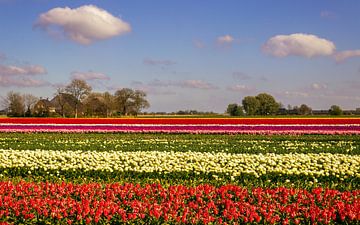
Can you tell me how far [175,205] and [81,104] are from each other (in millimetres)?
66494

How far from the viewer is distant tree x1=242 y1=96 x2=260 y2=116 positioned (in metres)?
87.6

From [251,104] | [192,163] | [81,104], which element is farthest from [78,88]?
[192,163]

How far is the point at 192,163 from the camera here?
12.7 m

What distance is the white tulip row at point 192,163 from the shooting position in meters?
11.9

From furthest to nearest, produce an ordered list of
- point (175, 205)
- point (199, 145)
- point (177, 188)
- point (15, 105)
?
1. point (15, 105)
2. point (199, 145)
3. point (177, 188)
4. point (175, 205)

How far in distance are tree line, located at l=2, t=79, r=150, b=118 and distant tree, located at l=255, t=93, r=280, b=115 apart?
24.4m

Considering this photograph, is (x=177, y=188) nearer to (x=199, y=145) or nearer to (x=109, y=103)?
(x=199, y=145)

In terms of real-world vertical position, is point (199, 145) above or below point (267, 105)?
below

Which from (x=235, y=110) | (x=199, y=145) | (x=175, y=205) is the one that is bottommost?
(x=175, y=205)

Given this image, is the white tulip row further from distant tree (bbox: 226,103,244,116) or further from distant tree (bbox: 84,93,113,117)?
distant tree (bbox: 226,103,244,116)

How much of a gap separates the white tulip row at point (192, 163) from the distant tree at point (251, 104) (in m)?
73.7

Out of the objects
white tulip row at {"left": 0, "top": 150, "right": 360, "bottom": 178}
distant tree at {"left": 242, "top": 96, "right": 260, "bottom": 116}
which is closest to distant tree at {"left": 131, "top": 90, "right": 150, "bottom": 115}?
distant tree at {"left": 242, "top": 96, "right": 260, "bottom": 116}

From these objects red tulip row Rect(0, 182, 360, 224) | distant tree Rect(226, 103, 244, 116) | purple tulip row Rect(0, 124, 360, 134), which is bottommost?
red tulip row Rect(0, 182, 360, 224)

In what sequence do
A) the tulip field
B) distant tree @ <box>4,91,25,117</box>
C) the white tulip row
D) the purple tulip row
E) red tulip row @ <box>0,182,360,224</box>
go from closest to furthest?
1. red tulip row @ <box>0,182,360,224</box>
2. the tulip field
3. the white tulip row
4. the purple tulip row
5. distant tree @ <box>4,91,25,117</box>
